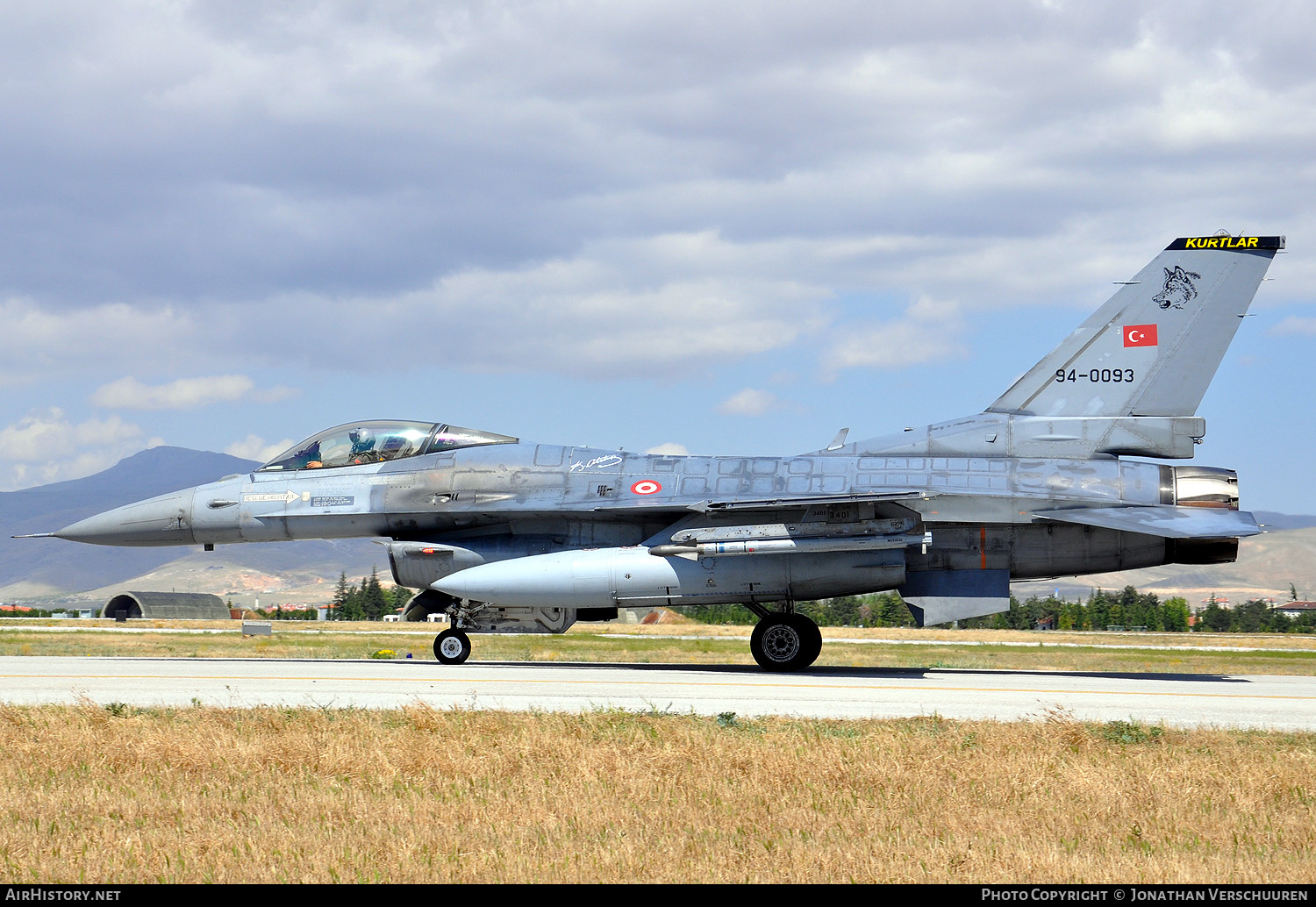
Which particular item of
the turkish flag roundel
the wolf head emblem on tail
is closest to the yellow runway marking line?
the turkish flag roundel

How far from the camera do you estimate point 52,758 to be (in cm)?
855

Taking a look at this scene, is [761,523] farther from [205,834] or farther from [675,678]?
[205,834]

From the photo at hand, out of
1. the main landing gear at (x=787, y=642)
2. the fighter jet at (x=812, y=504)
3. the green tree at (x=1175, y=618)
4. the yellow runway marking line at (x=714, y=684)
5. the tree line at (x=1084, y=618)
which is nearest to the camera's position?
the yellow runway marking line at (x=714, y=684)

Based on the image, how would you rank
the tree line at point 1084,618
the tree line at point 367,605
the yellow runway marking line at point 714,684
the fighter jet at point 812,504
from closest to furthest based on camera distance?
the yellow runway marking line at point 714,684 < the fighter jet at point 812,504 < the tree line at point 1084,618 < the tree line at point 367,605

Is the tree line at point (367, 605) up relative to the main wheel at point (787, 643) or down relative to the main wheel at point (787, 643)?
down

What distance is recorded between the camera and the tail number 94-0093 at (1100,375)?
1814cm

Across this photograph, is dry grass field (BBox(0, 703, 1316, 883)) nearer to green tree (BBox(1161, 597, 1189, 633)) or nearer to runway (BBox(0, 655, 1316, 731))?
runway (BBox(0, 655, 1316, 731))

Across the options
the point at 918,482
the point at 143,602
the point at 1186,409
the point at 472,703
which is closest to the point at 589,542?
the point at 918,482

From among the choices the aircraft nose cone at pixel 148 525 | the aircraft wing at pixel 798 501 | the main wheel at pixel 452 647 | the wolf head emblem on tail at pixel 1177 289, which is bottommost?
the main wheel at pixel 452 647

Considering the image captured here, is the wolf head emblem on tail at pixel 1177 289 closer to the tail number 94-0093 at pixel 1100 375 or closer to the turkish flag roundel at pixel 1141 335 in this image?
the turkish flag roundel at pixel 1141 335

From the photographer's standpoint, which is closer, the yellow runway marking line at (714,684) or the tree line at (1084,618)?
the yellow runway marking line at (714,684)

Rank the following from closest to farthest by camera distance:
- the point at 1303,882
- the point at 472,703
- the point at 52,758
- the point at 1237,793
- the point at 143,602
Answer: the point at 1303,882 < the point at 1237,793 < the point at 52,758 < the point at 472,703 < the point at 143,602

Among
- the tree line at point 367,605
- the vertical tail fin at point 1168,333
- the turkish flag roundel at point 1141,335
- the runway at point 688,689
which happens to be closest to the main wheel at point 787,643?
the runway at point 688,689

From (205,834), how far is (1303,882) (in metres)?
5.89
